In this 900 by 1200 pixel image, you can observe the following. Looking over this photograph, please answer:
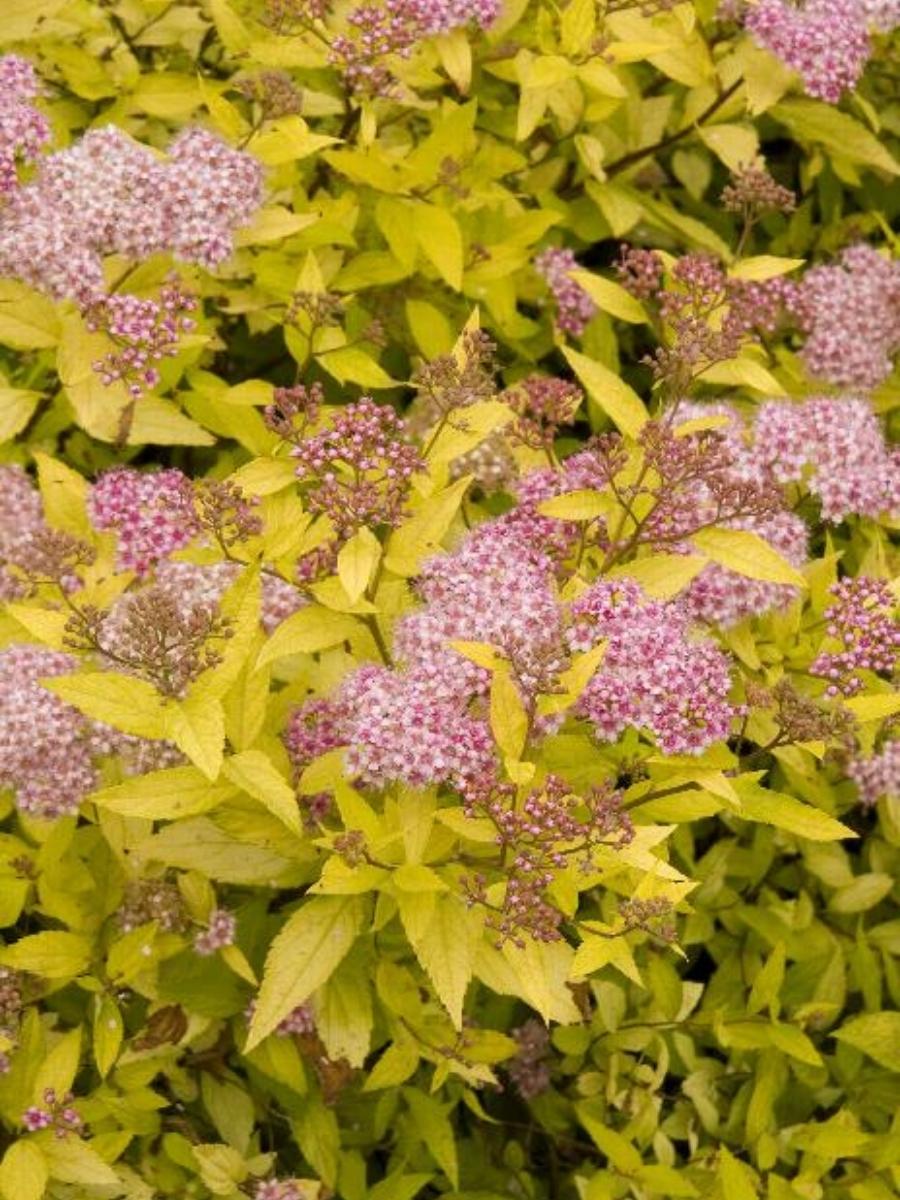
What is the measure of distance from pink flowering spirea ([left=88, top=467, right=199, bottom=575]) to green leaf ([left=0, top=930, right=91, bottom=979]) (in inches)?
26.9

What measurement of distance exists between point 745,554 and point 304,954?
1.00m

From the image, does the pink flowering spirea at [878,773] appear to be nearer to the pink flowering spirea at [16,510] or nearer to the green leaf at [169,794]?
the green leaf at [169,794]

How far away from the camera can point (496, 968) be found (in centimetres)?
271

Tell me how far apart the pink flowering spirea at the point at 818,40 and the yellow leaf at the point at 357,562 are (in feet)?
6.11

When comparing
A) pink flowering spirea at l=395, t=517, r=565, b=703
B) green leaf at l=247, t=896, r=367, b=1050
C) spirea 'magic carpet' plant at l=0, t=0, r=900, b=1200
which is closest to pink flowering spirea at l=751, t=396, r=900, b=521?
spirea 'magic carpet' plant at l=0, t=0, r=900, b=1200

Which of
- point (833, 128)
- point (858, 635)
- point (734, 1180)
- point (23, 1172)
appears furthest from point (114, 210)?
point (734, 1180)

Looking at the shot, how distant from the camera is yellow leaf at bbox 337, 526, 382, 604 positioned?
2.53 meters

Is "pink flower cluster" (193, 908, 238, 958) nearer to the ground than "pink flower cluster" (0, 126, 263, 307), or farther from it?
nearer to the ground

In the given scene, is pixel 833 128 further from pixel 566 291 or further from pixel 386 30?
pixel 386 30

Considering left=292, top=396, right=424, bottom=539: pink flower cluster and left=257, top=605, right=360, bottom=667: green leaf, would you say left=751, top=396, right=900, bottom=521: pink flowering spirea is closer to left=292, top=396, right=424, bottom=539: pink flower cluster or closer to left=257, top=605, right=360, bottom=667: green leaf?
left=292, top=396, right=424, bottom=539: pink flower cluster

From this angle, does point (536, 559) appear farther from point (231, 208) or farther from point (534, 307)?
point (534, 307)

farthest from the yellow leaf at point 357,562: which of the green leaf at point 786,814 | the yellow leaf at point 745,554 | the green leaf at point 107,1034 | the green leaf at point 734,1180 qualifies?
the green leaf at point 734,1180

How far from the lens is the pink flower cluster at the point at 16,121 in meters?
3.04

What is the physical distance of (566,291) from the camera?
398 centimetres
